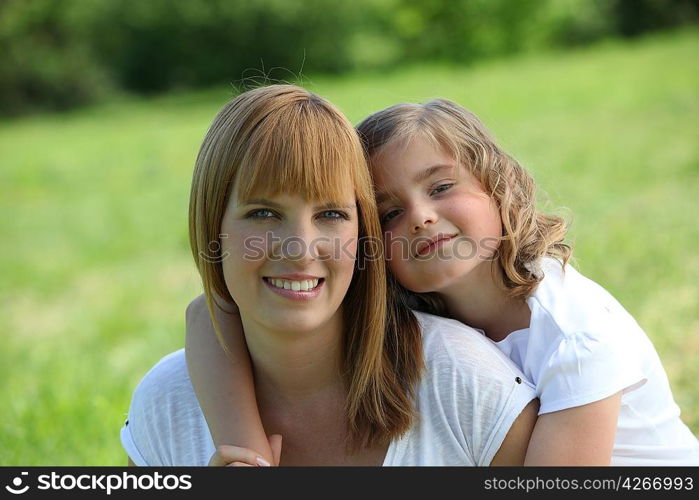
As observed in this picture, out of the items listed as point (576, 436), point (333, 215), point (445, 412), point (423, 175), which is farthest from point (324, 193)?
point (576, 436)

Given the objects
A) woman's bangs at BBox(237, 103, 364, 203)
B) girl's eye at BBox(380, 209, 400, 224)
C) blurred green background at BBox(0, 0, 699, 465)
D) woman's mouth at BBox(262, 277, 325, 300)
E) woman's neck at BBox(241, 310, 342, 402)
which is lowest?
woman's neck at BBox(241, 310, 342, 402)

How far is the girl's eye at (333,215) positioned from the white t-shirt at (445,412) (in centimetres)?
41

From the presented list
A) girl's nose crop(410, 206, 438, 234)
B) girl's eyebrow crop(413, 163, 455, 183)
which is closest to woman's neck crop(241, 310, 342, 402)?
girl's nose crop(410, 206, 438, 234)

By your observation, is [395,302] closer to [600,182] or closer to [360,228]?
[360,228]

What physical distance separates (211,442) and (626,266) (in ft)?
15.7

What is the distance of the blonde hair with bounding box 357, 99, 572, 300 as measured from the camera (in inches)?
99.6

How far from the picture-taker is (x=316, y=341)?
2250mm

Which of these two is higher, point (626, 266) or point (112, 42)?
point (112, 42)

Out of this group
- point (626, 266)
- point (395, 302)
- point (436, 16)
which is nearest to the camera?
point (395, 302)

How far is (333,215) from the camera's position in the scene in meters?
2.15

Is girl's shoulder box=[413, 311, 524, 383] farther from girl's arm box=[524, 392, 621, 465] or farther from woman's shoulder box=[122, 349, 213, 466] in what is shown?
woman's shoulder box=[122, 349, 213, 466]

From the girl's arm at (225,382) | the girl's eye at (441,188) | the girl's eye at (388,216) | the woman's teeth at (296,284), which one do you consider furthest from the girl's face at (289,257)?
the girl's eye at (441,188)

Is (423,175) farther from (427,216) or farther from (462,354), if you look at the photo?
(462,354)

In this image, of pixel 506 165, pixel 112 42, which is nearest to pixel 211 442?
pixel 506 165
